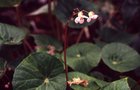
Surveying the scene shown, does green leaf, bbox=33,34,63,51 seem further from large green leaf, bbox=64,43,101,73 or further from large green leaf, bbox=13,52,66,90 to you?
large green leaf, bbox=13,52,66,90

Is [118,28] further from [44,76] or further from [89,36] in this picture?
[44,76]

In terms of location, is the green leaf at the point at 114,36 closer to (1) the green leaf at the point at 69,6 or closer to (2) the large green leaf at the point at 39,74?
(1) the green leaf at the point at 69,6

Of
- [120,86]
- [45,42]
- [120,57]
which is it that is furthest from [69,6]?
[120,86]

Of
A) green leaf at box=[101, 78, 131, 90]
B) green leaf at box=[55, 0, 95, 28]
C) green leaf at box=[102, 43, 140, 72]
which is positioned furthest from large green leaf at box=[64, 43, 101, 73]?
green leaf at box=[101, 78, 131, 90]

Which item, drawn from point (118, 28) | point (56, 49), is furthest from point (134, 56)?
point (118, 28)

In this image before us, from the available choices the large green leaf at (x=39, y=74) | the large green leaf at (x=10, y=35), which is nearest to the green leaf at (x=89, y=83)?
the large green leaf at (x=39, y=74)
